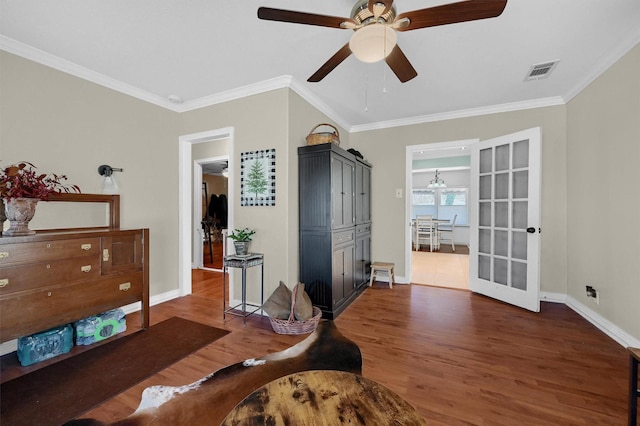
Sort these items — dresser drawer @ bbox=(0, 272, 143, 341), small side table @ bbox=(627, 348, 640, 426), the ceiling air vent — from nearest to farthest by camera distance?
small side table @ bbox=(627, 348, 640, 426) → dresser drawer @ bbox=(0, 272, 143, 341) → the ceiling air vent

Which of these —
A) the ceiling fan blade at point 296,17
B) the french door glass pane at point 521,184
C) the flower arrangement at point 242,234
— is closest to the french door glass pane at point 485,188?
the french door glass pane at point 521,184

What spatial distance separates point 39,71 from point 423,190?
28.4 feet

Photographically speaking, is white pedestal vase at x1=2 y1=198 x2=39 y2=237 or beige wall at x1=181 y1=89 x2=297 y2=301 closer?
white pedestal vase at x1=2 y1=198 x2=39 y2=237

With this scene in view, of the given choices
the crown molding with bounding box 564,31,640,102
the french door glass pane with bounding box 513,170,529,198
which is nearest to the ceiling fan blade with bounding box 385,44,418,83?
the crown molding with bounding box 564,31,640,102

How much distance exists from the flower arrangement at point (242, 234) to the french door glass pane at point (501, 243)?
3.05 meters

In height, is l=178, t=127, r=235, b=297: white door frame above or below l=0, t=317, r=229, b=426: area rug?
above

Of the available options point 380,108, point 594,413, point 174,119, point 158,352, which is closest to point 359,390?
point 594,413

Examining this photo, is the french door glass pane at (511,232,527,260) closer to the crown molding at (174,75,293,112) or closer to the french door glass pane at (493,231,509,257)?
the french door glass pane at (493,231,509,257)

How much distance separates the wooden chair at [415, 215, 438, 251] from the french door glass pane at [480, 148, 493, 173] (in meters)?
3.44

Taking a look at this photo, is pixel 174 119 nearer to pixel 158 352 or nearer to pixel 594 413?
pixel 158 352

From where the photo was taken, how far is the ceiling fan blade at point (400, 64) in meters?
1.77

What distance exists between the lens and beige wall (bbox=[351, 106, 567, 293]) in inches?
127

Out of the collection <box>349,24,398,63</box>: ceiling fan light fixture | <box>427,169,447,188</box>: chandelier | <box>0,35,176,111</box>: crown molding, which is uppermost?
<box>0,35,176,111</box>: crown molding

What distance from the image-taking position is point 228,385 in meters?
1.58
